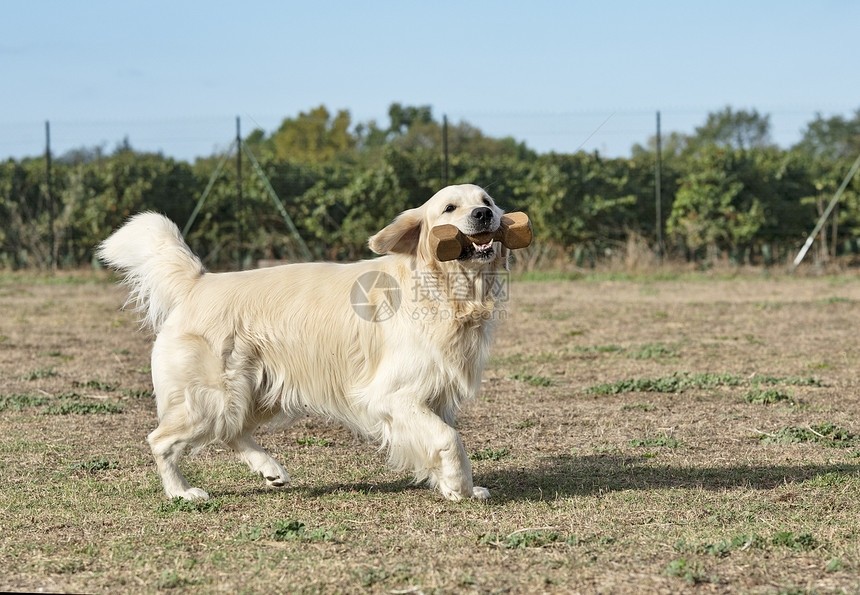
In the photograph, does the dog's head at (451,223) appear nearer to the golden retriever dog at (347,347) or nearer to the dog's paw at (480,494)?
the golden retriever dog at (347,347)

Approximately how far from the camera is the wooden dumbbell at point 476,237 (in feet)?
15.5

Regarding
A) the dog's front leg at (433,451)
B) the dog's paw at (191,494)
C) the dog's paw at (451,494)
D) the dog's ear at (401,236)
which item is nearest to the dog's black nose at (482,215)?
the dog's ear at (401,236)

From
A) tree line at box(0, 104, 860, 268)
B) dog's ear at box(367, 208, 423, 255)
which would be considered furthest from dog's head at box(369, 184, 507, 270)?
Result: tree line at box(0, 104, 860, 268)

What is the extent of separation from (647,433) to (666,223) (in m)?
13.4

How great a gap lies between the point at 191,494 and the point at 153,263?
1353 mm

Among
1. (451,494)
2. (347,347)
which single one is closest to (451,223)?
(347,347)

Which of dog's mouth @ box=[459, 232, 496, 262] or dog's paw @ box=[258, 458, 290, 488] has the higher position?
dog's mouth @ box=[459, 232, 496, 262]

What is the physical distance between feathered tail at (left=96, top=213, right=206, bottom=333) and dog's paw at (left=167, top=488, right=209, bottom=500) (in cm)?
97

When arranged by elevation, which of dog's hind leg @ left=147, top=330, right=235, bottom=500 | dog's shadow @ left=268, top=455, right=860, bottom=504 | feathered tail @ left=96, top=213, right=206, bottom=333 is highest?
feathered tail @ left=96, top=213, right=206, bottom=333

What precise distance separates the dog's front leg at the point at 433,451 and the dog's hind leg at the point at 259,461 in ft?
2.21

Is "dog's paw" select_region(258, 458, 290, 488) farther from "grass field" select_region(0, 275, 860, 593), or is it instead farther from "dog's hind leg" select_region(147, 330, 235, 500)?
"dog's hind leg" select_region(147, 330, 235, 500)

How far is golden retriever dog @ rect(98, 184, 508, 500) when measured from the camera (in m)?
4.82

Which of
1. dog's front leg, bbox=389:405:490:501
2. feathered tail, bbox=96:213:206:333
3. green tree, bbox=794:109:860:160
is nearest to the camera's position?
dog's front leg, bbox=389:405:490:501

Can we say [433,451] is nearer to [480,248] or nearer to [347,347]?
[347,347]
